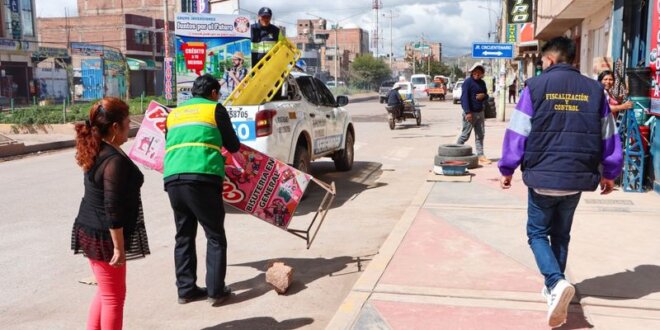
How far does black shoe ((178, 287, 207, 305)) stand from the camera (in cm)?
499

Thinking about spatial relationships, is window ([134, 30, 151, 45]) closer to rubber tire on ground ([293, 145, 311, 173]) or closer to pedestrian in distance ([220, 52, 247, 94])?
pedestrian in distance ([220, 52, 247, 94])

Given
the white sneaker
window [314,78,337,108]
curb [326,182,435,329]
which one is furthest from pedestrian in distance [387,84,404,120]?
the white sneaker

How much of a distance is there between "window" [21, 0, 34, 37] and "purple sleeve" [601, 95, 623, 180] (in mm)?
58112

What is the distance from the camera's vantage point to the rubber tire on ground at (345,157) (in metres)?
11.9

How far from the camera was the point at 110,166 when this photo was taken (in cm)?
342

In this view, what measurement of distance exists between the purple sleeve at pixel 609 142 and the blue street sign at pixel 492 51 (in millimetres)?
18656

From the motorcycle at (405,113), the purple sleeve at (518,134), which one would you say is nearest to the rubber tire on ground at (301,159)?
the purple sleeve at (518,134)

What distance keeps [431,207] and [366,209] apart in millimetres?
1123

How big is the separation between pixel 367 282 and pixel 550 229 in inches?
58.4

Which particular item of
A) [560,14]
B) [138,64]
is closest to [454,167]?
[560,14]

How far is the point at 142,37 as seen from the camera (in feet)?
223

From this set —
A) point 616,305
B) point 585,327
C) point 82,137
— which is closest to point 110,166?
point 82,137

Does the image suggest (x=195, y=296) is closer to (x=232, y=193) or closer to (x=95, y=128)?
(x=232, y=193)

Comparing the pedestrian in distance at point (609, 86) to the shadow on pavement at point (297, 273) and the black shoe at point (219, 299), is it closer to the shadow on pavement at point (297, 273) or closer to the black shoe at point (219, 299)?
the shadow on pavement at point (297, 273)
